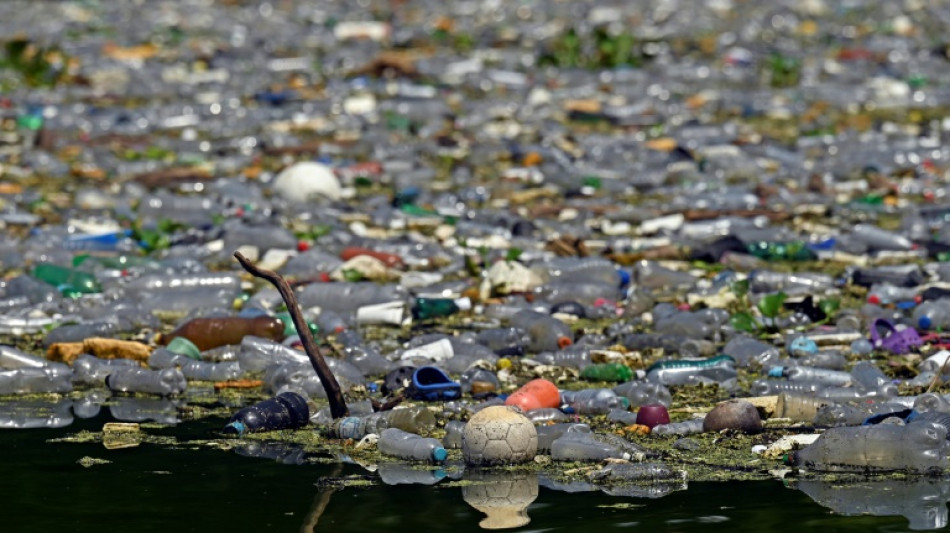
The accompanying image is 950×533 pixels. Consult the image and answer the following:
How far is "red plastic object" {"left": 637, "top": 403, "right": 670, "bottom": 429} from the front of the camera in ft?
16.8

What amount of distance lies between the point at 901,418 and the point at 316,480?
1838 millimetres

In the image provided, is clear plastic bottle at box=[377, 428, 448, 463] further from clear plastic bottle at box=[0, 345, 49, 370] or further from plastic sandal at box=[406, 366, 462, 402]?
clear plastic bottle at box=[0, 345, 49, 370]

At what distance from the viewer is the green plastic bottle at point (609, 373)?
601 centimetres

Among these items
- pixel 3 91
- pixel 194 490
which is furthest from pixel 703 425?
pixel 3 91

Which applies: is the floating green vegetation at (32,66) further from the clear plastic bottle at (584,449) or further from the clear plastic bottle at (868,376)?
the clear plastic bottle at (584,449)

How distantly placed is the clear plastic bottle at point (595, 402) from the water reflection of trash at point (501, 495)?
889 mm

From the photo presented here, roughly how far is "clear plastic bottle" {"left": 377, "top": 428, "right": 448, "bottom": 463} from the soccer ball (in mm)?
105

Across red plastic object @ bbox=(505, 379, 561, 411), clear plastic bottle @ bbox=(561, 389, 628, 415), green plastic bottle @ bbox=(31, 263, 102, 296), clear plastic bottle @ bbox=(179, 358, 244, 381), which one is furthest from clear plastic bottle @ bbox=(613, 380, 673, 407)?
green plastic bottle @ bbox=(31, 263, 102, 296)

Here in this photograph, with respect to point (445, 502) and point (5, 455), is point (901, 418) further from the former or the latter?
point (5, 455)

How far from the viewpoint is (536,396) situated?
17.9ft

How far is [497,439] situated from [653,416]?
27.9 inches

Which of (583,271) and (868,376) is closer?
(868,376)

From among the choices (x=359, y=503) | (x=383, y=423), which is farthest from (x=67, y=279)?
(x=359, y=503)

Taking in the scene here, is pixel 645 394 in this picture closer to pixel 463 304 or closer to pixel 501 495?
pixel 501 495
